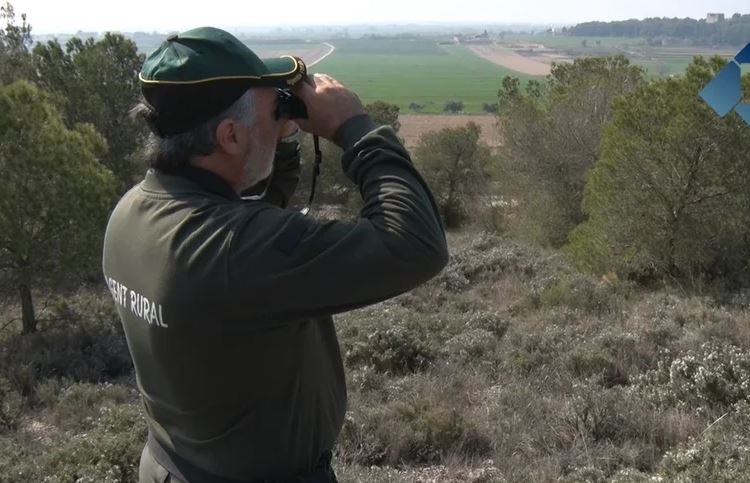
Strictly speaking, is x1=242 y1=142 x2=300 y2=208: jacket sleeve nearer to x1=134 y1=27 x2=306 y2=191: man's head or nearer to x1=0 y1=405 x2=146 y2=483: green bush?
x1=134 y1=27 x2=306 y2=191: man's head

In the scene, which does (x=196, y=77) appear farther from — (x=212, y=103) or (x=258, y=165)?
(x=258, y=165)

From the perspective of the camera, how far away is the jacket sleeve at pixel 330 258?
4.29 ft

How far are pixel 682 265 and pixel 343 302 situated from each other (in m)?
11.6

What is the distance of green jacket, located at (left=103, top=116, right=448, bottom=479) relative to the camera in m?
1.32

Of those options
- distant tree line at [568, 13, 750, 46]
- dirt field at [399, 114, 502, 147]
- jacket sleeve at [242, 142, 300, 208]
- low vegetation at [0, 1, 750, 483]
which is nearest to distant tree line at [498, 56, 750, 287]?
low vegetation at [0, 1, 750, 483]

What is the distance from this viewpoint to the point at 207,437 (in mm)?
1512

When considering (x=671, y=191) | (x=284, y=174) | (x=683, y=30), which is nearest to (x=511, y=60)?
(x=683, y=30)

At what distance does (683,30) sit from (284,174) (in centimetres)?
7550

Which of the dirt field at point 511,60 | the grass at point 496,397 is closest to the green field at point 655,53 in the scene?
the dirt field at point 511,60

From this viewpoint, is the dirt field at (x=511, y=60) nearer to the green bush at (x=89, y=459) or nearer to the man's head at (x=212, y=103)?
the green bush at (x=89, y=459)

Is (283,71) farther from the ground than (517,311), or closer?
farther from the ground

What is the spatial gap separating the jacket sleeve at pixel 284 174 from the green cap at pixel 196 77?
371mm

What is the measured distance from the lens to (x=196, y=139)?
1.44 metres

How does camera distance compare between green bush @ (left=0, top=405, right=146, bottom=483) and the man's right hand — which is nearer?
the man's right hand
